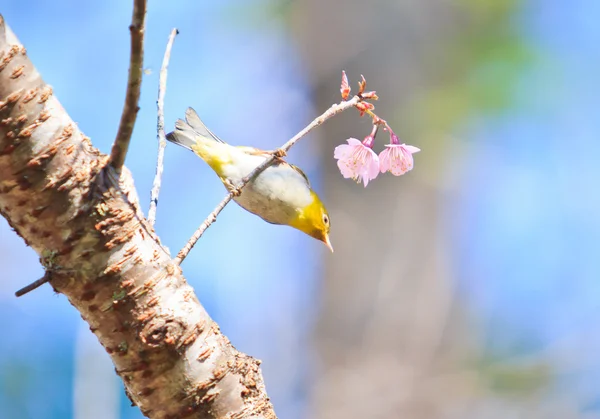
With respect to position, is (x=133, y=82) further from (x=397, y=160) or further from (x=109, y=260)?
(x=397, y=160)

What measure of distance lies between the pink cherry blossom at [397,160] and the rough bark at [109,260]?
844 millimetres

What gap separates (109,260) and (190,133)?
1.67m

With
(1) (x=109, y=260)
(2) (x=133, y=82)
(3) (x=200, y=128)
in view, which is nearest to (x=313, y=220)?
(3) (x=200, y=128)

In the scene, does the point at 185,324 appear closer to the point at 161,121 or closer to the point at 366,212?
the point at 161,121

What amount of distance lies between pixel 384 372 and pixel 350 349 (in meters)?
0.24

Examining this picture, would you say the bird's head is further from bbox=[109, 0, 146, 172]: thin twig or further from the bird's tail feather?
bbox=[109, 0, 146, 172]: thin twig

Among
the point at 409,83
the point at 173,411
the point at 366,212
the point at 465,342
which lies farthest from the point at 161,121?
the point at 465,342

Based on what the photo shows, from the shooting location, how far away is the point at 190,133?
8.89 feet

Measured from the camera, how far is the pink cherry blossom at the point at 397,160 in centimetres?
189

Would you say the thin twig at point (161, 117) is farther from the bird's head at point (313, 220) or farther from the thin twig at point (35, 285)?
the bird's head at point (313, 220)

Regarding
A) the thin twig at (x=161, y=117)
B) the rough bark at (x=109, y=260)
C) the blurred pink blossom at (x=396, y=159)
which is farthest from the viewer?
the blurred pink blossom at (x=396, y=159)

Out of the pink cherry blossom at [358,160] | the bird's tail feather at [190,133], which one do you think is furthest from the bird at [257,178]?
the pink cherry blossom at [358,160]

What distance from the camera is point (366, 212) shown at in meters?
4.14

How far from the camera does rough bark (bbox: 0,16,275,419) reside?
102cm
